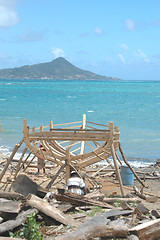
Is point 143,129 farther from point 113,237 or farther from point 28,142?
point 113,237

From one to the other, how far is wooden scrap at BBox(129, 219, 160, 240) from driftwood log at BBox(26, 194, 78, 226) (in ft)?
3.52

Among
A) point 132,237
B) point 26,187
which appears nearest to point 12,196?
point 26,187

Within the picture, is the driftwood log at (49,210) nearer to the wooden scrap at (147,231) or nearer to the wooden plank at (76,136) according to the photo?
the wooden scrap at (147,231)

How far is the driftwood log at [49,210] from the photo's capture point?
19.4 feet

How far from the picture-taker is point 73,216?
629 centimetres

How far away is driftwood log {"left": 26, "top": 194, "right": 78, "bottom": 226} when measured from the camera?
591 centimetres

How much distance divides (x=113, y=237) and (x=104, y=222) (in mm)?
315

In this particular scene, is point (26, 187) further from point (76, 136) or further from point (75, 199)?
point (76, 136)

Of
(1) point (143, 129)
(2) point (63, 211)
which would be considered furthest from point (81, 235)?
(1) point (143, 129)

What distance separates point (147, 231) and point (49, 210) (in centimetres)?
171

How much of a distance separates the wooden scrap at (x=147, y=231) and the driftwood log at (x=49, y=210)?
107 cm

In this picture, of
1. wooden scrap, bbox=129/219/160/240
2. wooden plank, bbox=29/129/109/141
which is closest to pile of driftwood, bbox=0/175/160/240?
wooden scrap, bbox=129/219/160/240

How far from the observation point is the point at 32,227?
521cm

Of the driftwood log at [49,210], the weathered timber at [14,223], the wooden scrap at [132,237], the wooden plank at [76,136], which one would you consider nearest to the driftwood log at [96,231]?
the wooden scrap at [132,237]
